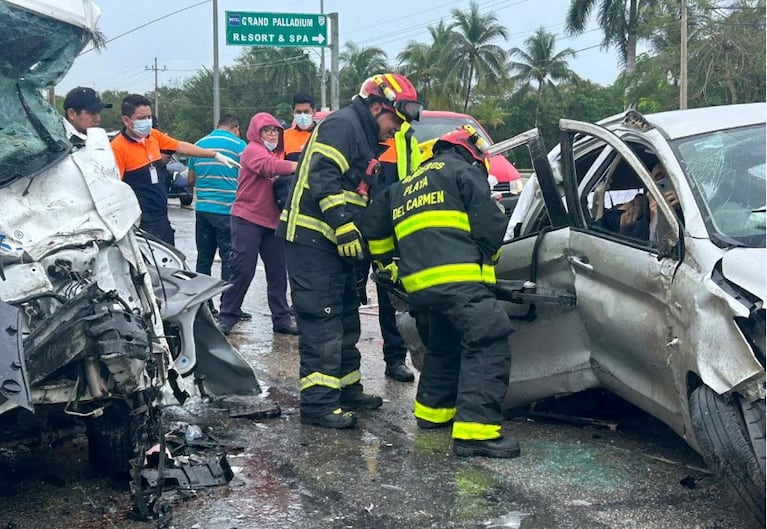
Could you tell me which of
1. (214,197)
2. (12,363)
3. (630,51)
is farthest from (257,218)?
(630,51)

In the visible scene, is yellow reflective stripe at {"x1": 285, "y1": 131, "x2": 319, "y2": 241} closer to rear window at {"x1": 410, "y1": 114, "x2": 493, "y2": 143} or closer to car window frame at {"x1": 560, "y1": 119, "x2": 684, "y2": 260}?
Answer: car window frame at {"x1": 560, "y1": 119, "x2": 684, "y2": 260}

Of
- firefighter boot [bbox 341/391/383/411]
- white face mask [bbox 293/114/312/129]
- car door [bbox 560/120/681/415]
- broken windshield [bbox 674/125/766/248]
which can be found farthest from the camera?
white face mask [bbox 293/114/312/129]

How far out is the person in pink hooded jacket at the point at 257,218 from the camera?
7316 millimetres

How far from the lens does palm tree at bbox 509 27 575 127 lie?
190 ft

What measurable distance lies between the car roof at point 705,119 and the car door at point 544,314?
693 millimetres

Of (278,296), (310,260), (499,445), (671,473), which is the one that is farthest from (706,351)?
(278,296)

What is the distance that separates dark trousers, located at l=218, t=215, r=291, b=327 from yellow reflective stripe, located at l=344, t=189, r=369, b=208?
2.12 metres

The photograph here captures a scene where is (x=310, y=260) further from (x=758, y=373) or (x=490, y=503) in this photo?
(x=758, y=373)

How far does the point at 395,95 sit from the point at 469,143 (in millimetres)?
592

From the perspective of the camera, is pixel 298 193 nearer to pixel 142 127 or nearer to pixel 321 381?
pixel 321 381

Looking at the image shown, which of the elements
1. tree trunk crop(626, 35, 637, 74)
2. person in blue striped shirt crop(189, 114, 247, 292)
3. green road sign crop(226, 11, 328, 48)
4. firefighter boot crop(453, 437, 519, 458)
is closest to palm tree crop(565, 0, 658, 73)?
tree trunk crop(626, 35, 637, 74)

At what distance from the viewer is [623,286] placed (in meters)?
4.26

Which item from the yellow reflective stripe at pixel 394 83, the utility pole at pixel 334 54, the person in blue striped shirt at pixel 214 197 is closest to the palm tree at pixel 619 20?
the utility pole at pixel 334 54

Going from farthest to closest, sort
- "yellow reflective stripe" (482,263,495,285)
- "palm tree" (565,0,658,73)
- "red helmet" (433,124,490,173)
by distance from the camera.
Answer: "palm tree" (565,0,658,73) → "red helmet" (433,124,490,173) → "yellow reflective stripe" (482,263,495,285)
